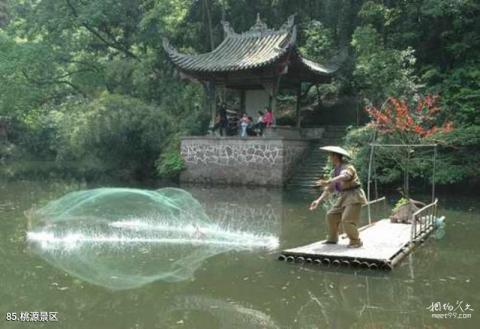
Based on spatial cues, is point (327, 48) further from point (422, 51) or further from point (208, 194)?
point (208, 194)

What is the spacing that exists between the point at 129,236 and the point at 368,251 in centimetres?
427

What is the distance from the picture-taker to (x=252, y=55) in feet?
70.1

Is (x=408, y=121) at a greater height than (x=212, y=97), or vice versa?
(x=212, y=97)

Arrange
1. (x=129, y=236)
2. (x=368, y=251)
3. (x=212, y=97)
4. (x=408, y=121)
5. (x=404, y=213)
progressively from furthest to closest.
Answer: (x=212, y=97) → (x=408, y=121) → (x=404, y=213) → (x=129, y=236) → (x=368, y=251)

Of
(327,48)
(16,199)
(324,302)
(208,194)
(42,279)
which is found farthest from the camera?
(327,48)

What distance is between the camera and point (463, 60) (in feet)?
67.4

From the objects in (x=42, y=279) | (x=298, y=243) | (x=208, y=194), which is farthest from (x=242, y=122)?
(x=42, y=279)

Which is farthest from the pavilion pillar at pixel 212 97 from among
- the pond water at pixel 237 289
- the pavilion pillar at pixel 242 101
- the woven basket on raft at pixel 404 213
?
the pond water at pixel 237 289

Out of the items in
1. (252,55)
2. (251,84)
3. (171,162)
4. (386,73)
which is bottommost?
(171,162)

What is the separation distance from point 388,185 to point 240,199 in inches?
197

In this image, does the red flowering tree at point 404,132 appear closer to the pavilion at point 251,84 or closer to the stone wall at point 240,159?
the stone wall at point 240,159

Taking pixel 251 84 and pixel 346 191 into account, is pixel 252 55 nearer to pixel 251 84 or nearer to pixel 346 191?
pixel 251 84

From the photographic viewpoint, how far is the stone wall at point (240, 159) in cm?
2002

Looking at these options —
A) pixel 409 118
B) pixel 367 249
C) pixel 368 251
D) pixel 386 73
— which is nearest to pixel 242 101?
pixel 386 73
